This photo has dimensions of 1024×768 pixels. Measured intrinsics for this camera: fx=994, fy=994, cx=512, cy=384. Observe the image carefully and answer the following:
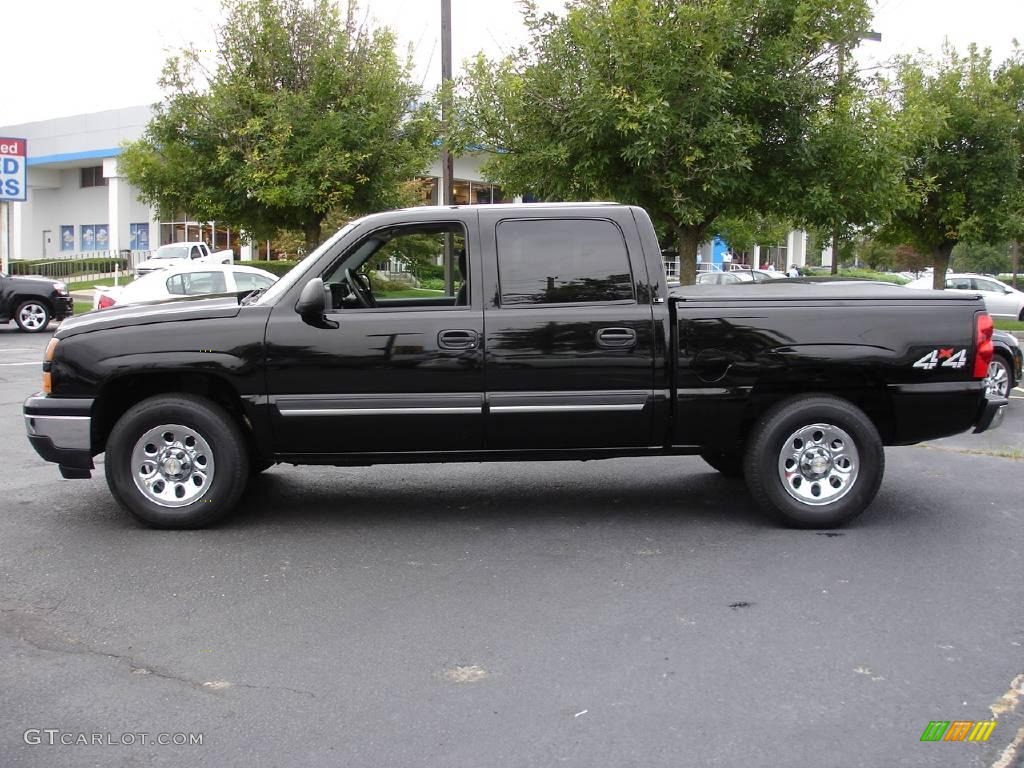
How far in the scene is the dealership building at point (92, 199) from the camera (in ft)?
158

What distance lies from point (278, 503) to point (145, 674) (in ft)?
9.46

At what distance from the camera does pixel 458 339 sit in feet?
19.7

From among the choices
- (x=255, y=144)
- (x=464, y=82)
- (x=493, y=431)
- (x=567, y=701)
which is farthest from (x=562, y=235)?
(x=255, y=144)

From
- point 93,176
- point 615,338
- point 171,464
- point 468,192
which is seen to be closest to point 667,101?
point 615,338

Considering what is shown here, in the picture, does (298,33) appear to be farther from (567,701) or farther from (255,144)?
(567,701)

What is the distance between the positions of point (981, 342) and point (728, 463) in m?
2.10

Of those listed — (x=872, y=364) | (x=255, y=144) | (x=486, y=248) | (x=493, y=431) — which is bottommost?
(x=493, y=431)

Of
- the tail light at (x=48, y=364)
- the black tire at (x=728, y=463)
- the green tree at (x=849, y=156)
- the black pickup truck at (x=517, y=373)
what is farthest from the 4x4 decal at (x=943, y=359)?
the green tree at (x=849, y=156)

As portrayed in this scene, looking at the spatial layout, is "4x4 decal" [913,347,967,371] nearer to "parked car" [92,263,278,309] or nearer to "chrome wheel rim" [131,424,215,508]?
"chrome wheel rim" [131,424,215,508]

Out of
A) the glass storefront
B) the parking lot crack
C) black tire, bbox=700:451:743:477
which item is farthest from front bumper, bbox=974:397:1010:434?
the glass storefront

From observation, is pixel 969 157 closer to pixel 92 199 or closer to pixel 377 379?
pixel 377 379

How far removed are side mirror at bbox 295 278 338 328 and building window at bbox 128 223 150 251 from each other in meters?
48.1

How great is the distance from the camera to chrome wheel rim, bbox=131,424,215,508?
19.9 ft

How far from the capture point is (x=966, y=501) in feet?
23.2
